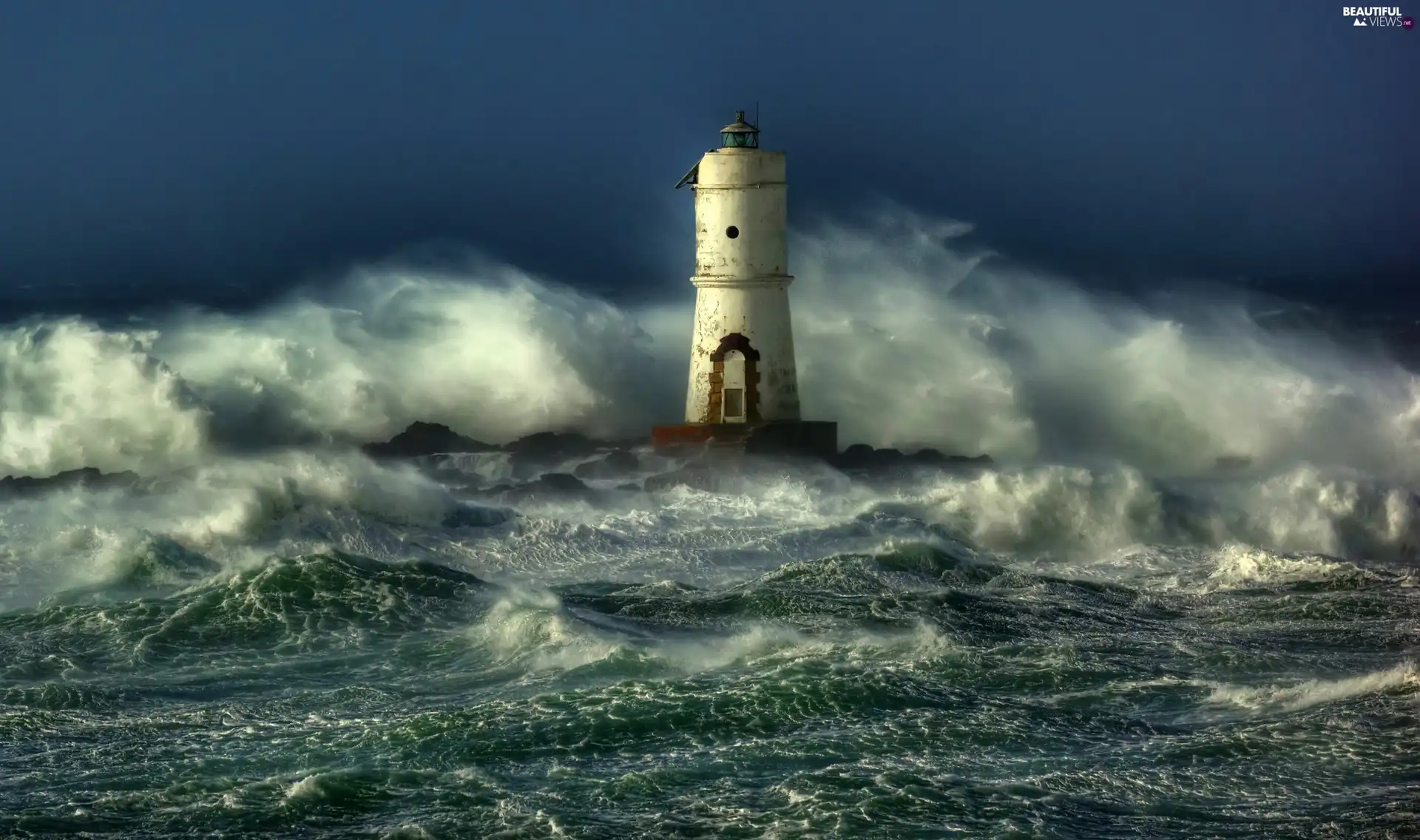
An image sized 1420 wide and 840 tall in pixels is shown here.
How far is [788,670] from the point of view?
15.5 m

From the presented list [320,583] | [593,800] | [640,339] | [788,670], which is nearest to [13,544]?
[320,583]

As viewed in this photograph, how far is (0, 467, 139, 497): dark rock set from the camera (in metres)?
25.5

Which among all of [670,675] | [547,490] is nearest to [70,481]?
[547,490]

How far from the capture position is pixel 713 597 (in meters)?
19.3

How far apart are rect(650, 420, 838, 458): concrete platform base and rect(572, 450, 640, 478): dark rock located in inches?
51.9

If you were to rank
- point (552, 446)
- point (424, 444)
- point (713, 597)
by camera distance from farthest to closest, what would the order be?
point (552, 446), point (424, 444), point (713, 597)

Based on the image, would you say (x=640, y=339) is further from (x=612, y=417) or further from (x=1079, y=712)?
(x=1079, y=712)

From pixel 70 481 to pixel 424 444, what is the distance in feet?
18.3

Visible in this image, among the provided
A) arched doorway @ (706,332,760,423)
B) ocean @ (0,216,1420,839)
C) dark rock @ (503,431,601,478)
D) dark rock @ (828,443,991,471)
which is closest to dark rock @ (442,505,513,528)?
ocean @ (0,216,1420,839)

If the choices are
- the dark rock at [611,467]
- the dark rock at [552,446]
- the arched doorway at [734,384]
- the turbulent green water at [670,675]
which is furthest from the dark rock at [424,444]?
the turbulent green water at [670,675]

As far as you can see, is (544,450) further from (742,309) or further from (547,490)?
(742,309)

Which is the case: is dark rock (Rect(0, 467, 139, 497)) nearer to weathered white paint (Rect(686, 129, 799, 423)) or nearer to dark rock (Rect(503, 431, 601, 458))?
dark rock (Rect(503, 431, 601, 458))

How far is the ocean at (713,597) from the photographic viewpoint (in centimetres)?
1272

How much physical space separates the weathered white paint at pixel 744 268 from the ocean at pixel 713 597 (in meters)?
1.28
